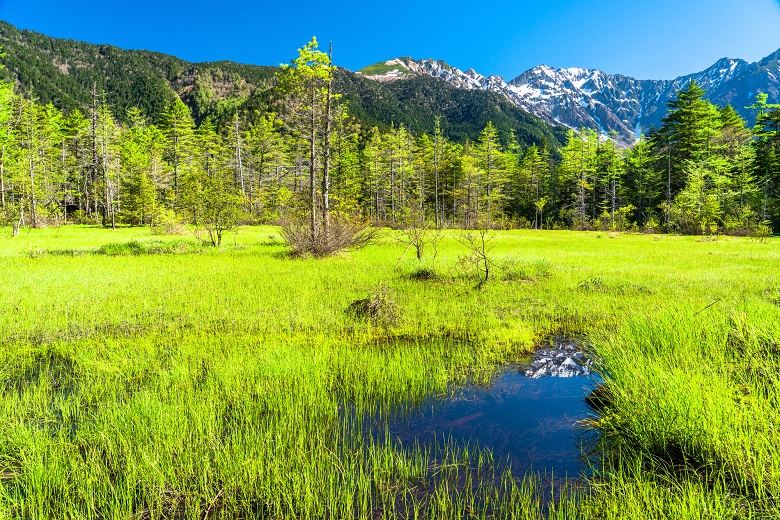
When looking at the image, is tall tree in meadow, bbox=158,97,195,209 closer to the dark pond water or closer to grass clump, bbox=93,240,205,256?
grass clump, bbox=93,240,205,256

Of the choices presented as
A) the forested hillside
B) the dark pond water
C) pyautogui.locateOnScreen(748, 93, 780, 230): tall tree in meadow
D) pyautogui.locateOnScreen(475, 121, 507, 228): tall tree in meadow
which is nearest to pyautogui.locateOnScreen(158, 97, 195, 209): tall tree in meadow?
the forested hillside

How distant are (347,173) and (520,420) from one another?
179 ft

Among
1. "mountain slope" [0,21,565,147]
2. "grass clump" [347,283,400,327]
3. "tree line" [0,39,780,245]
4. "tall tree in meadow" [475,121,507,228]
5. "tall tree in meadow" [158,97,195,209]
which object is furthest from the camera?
"mountain slope" [0,21,565,147]

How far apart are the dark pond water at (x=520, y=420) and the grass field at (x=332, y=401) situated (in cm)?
23

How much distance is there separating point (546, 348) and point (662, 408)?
3.52m

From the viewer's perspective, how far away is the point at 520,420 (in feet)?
14.0

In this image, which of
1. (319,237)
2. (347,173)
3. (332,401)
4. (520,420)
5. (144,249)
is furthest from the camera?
(347,173)

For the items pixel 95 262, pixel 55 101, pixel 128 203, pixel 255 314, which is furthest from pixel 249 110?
pixel 255 314

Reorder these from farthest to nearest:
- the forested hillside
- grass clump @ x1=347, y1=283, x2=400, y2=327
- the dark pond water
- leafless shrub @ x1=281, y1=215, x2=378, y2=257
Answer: the forested hillside
leafless shrub @ x1=281, y1=215, x2=378, y2=257
grass clump @ x1=347, y1=283, x2=400, y2=327
the dark pond water

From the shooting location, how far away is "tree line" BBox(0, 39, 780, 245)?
853 inches

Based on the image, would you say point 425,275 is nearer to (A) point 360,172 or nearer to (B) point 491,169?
(B) point 491,169

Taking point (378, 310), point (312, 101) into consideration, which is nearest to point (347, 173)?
point (312, 101)

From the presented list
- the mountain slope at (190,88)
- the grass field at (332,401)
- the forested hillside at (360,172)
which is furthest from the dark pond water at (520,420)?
the mountain slope at (190,88)

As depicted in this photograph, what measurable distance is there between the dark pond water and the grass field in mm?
235
